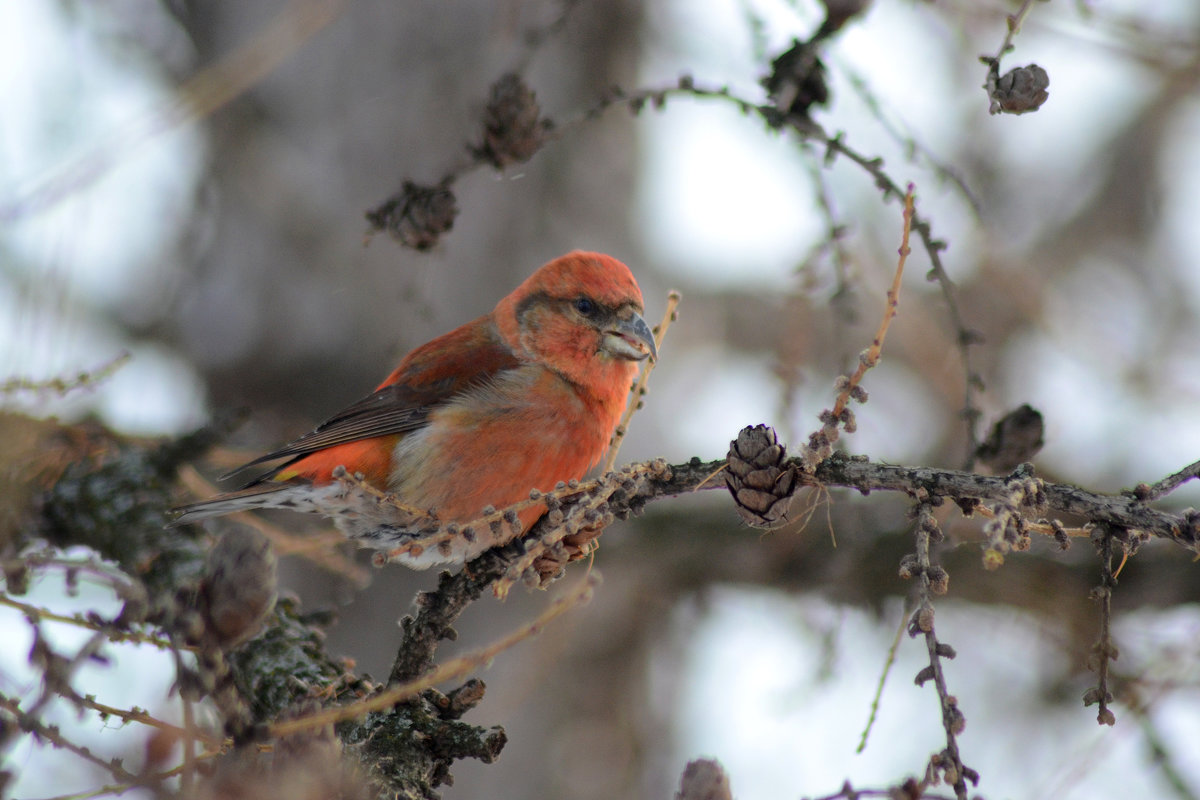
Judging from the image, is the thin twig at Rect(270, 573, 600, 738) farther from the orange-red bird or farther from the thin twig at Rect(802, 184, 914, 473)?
the orange-red bird

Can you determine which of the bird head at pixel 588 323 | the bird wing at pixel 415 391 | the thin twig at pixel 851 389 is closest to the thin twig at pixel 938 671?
the thin twig at pixel 851 389

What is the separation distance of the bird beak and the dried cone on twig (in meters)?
1.78

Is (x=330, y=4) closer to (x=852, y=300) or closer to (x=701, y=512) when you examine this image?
(x=852, y=300)

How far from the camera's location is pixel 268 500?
119 inches

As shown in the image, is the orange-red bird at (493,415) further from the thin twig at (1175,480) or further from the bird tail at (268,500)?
the thin twig at (1175,480)

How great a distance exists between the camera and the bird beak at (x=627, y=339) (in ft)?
11.0

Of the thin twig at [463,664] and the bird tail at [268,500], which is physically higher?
the bird tail at [268,500]

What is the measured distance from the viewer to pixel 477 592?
2158 mm

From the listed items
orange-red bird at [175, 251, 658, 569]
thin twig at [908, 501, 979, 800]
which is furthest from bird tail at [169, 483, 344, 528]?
thin twig at [908, 501, 979, 800]

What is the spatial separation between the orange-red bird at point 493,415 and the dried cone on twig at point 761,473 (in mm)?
1521

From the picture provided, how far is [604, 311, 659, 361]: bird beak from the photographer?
3355mm

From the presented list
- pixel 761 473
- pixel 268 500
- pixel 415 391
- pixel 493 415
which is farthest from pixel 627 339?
pixel 761 473

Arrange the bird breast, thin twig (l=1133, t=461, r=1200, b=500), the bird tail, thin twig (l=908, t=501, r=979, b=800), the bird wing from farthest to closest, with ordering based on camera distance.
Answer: the bird wing → the bird breast → the bird tail → thin twig (l=1133, t=461, r=1200, b=500) → thin twig (l=908, t=501, r=979, b=800)

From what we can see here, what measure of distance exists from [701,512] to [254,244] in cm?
268
